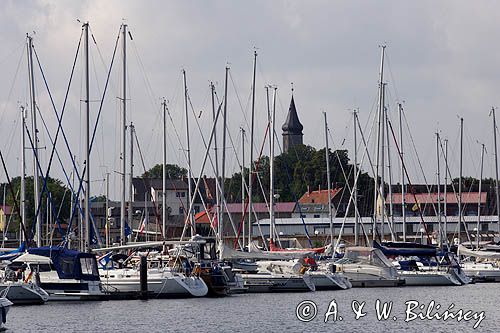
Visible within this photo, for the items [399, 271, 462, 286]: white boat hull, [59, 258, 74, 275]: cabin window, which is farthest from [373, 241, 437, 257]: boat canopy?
[59, 258, 74, 275]: cabin window

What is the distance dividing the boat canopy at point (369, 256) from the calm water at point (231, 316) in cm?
999

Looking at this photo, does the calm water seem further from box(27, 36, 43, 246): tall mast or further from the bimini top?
box(27, 36, 43, 246): tall mast

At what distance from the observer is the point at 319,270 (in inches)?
3275

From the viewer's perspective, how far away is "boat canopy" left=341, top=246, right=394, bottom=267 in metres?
85.1

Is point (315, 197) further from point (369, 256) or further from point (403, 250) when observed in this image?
point (369, 256)

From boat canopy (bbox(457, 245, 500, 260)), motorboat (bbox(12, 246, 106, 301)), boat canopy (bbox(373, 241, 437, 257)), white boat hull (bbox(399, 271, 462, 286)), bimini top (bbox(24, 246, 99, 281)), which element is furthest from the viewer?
boat canopy (bbox(457, 245, 500, 260))

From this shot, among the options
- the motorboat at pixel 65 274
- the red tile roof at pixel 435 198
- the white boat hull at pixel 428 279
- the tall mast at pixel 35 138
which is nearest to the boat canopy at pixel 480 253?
the white boat hull at pixel 428 279

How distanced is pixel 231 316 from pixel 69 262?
33.2 ft

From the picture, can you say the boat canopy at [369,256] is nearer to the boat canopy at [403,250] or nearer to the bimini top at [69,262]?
the boat canopy at [403,250]

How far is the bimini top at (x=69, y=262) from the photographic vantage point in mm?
65188

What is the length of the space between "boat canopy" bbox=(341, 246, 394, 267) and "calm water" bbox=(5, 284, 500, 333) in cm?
999

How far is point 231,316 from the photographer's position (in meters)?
60.3

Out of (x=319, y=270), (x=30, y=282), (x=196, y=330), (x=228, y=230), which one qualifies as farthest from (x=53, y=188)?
(x=196, y=330)

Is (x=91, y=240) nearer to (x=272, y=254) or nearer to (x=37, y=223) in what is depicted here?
(x=37, y=223)
